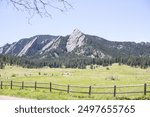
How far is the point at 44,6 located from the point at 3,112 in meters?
8.00

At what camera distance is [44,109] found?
1453cm

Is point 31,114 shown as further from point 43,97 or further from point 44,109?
point 43,97

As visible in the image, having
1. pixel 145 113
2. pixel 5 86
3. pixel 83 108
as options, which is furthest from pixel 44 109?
pixel 5 86

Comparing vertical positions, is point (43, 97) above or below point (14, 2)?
below

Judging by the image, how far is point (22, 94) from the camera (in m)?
32.0

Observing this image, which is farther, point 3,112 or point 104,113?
point 3,112

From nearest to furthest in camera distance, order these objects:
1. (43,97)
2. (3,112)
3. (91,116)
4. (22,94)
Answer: (91,116) < (3,112) < (43,97) < (22,94)

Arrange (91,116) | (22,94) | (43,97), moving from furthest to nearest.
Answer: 1. (22,94)
2. (43,97)
3. (91,116)

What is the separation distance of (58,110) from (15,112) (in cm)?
196

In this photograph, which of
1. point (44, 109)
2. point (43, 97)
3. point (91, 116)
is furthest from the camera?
point (43, 97)

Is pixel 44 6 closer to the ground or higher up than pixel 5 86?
higher up

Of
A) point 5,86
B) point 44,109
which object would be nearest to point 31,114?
point 44,109

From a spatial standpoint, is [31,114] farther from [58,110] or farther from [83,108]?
[83,108]

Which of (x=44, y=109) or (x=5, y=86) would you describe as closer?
(x=44, y=109)
